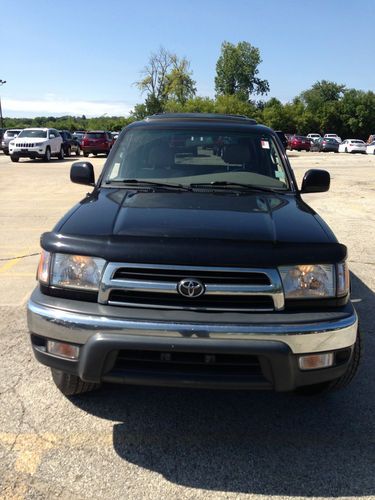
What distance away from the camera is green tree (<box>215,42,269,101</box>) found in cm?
9712

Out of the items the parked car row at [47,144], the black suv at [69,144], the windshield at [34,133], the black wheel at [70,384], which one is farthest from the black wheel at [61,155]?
the black wheel at [70,384]

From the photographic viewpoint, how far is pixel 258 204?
11.1 feet

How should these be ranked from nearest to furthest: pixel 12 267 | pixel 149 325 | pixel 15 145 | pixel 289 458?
pixel 149 325, pixel 289 458, pixel 12 267, pixel 15 145

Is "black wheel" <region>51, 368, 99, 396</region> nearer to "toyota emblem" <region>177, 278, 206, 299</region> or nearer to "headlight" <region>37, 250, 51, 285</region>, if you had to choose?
"headlight" <region>37, 250, 51, 285</region>

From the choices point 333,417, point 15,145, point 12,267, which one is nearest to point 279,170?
point 333,417

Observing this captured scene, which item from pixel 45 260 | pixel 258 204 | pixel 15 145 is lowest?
pixel 15 145

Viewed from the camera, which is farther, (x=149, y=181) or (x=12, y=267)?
(x=12, y=267)

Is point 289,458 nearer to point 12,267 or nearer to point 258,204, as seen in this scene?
point 258,204

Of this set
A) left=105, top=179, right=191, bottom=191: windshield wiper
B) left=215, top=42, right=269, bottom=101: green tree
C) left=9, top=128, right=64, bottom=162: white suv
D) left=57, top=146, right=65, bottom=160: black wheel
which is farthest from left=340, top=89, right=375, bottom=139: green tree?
left=105, top=179, right=191, bottom=191: windshield wiper

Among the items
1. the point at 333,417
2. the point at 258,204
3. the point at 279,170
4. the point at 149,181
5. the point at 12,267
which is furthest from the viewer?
the point at 12,267

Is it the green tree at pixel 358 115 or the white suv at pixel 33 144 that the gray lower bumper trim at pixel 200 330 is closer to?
the white suv at pixel 33 144

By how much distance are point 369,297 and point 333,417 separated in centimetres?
250

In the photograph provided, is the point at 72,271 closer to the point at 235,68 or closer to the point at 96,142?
the point at 96,142

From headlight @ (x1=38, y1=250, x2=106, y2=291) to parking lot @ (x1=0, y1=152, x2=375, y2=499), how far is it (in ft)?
2.91
